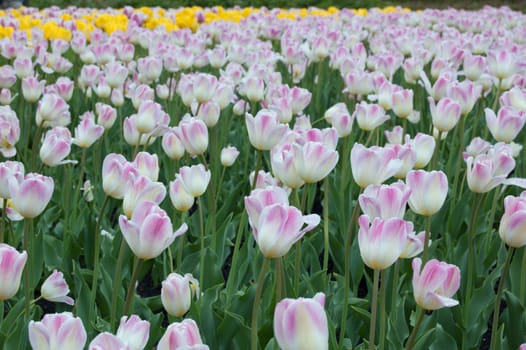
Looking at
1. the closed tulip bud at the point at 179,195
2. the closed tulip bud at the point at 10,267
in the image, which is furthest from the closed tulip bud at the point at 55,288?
the closed tulip bud at the point at 10,267

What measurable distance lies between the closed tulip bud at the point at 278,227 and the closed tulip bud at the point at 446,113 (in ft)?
3.84

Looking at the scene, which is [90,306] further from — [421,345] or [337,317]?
[421,345]

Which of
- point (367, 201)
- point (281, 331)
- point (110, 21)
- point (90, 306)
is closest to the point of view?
point (281, 331)

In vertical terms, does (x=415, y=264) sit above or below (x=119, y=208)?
above

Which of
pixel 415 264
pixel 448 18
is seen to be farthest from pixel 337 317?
pixel 448 18

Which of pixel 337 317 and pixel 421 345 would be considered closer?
pixel 421 345

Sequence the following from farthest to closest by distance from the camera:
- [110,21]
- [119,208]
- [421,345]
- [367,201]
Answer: [110,21] < [119,208] < [421,345] < [367,201]

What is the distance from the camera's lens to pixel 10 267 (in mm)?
1321

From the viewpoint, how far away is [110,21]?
6.30 metres

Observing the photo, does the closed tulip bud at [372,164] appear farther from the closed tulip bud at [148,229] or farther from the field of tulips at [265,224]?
the closed tulip bud at [148,229]

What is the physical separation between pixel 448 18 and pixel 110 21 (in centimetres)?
358

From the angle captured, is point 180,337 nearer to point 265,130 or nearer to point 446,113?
point 265,130

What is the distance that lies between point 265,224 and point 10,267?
18.3 inches

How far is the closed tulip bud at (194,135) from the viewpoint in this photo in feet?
6.54
